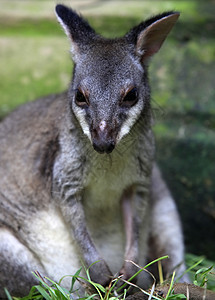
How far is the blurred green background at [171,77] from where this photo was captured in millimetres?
6387

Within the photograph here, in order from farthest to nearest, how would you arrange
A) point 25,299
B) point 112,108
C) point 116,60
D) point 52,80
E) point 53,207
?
point 52,80
point 53,207
point 25,299
point 116,60
point 112,108

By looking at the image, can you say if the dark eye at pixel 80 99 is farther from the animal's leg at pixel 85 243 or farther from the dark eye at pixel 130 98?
the animal's leg at pixel 85 243

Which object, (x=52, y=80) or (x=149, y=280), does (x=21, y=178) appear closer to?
(x=149, y=280)

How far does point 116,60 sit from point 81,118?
573 mm

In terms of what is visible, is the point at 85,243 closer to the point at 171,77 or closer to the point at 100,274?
the point at 100,274

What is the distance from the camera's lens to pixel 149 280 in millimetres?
5469

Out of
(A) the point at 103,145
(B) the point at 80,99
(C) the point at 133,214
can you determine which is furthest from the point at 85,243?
(B) the point at 80,99

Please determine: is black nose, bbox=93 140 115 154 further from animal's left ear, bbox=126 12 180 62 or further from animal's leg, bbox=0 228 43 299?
animal's leg, bbox=0 228 43 299

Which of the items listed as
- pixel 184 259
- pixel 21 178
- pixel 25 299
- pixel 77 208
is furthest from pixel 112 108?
A: pixel 184 259

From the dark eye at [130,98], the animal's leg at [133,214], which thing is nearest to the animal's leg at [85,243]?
the animal's leg at [133,214]

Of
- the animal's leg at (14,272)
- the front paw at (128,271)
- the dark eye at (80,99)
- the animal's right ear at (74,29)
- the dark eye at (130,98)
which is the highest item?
the animal's right ear at (74,29)

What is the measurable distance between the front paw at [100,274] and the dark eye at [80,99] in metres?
1.42

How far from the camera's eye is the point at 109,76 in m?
4.39

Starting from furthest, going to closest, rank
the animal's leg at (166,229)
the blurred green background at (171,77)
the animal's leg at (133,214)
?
the blurred green background at (171,77) < the animal's leg at (166,229) < the animal's leg at (133,214)
